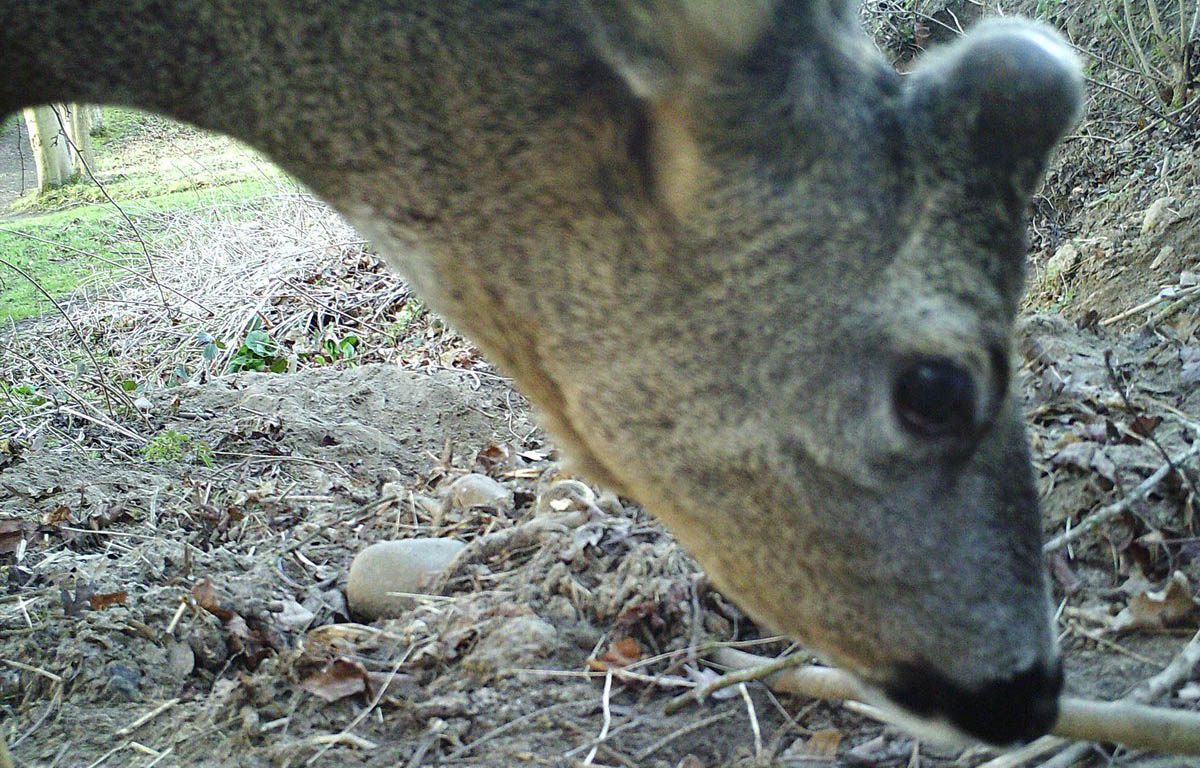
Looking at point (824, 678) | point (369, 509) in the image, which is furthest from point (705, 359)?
point (369, 509)

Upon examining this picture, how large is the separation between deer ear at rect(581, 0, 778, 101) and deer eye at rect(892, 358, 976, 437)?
2.35 ft

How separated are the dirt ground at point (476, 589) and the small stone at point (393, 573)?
3.2 inches

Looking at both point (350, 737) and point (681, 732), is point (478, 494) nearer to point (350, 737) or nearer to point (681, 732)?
point (350, 737)

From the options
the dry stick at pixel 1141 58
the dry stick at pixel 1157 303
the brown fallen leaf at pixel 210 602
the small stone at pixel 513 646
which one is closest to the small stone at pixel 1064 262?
the dry stick at pixel 1157 303

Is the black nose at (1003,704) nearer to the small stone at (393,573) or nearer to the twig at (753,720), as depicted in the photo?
the twig at (753,720)

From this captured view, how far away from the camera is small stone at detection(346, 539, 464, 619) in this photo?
154 inches

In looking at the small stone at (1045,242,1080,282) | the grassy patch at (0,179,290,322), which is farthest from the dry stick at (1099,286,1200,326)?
the grassy patch at (0,179,290,322)

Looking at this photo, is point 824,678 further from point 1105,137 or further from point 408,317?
point 408,317

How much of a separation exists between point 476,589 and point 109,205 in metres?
12.2

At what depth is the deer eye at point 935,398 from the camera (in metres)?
2.04

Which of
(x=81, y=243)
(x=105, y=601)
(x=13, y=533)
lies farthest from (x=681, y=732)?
(x=81, y=243)

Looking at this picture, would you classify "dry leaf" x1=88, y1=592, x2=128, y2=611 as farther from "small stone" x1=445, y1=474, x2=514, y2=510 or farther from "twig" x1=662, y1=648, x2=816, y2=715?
"twig" x1=662, y1=648, x2=816, y2=715

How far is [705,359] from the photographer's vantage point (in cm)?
222

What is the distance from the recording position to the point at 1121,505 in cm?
301
